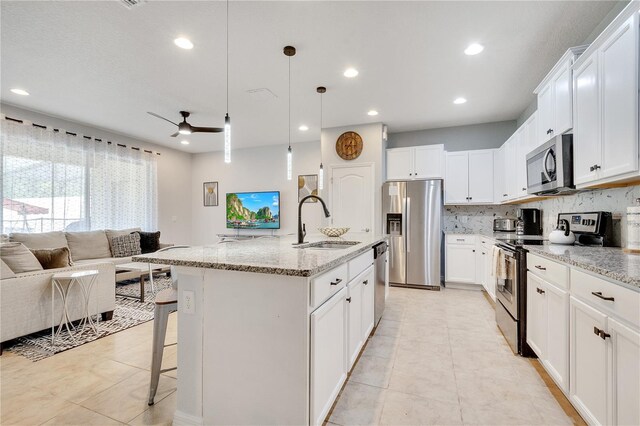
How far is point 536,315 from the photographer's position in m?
2.13

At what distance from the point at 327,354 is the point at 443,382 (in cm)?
105

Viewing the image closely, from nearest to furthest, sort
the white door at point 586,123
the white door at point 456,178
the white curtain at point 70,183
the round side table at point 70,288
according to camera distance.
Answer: the white door at point 586,123, the round side table at point 70,288, the white curtain at point 70,183, the white door at point 456,178

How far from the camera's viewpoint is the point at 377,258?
2.75m

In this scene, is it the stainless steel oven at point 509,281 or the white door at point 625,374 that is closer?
the white door at point 625,374

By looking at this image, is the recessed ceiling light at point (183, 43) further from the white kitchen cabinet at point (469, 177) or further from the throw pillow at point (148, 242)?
the white kitchen cabinet at point (469, 177)

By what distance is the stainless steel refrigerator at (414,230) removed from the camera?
14.7 feet

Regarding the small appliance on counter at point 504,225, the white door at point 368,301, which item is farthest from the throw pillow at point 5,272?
the small appliance on counter at point 504,225

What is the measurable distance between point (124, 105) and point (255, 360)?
168 inches

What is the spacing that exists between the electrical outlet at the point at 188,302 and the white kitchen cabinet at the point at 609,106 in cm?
252

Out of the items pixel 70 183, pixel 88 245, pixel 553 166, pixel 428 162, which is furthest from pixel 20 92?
pixel 553 166

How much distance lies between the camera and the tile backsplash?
2.13m

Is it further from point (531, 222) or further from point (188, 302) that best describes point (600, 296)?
point (531, 222)

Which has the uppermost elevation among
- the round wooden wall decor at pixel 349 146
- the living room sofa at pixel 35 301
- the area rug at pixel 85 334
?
the round wooden wall decor at pixel 349 146

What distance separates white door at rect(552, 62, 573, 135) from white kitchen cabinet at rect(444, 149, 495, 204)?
2.18m
